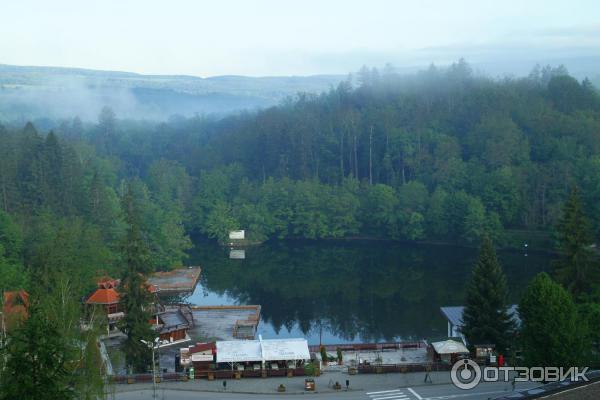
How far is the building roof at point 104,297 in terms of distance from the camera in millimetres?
32062

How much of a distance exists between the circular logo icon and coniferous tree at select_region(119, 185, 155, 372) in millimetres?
9642

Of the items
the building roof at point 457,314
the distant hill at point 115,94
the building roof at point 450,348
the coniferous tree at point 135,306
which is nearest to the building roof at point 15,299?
the coniferous tree at point 135,306

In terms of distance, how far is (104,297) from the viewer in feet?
106

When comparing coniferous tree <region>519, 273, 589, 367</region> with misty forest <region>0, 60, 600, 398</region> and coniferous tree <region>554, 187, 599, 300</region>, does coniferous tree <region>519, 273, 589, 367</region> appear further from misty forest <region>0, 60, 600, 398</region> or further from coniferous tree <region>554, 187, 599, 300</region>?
misty forest <region>0, 60, 600, 398</region>

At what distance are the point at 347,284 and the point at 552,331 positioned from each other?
930 inches

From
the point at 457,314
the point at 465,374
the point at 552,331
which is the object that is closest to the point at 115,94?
the point at 457,314

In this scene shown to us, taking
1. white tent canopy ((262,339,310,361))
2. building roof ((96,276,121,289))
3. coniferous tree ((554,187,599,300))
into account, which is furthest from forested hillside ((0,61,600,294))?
coniferous tree ((554,187,599,300))

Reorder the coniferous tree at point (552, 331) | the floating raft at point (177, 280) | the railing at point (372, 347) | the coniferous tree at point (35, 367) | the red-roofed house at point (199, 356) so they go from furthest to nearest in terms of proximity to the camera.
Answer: the floating raft at point (177, 280), the railing at point (372, 347), the red-roofed house at point (199, 356), the coniferous tree at point (552, 331), the coniferous tree at point (35, 367)

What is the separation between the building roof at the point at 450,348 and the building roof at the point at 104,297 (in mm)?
14000

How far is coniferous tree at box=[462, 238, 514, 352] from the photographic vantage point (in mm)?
25125

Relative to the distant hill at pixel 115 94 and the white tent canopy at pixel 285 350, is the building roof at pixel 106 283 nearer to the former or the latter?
the white tent canopy at pixel 285 350

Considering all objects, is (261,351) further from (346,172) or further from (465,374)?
(346,172)

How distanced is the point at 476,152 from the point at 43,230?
122 feet

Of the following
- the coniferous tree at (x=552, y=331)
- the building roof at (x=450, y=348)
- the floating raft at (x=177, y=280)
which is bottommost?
the floating raft at (x=177, y=280)
